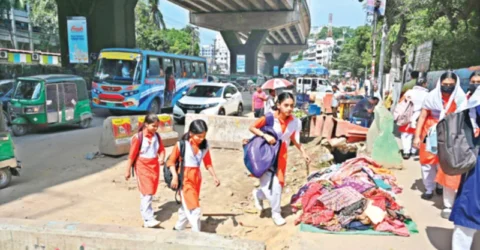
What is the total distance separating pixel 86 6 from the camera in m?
24.7

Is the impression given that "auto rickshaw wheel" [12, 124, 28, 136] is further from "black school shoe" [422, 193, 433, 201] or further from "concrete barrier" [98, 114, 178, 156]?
"black school shoe" [422, 193, 433, 201]

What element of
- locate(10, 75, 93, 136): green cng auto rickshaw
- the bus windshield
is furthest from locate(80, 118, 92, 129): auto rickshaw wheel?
the bus windshield

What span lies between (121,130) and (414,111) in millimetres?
6108

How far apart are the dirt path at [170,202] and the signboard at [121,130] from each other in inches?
17.6

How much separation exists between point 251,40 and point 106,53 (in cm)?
4106

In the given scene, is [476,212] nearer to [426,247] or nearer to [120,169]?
[426,247]

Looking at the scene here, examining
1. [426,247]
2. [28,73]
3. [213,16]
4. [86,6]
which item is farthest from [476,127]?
[213,16]

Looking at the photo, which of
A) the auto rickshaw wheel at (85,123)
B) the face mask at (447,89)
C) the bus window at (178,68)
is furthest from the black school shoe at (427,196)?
the bus window at (178,68)

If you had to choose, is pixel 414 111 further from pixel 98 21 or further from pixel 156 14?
pixel 156 14

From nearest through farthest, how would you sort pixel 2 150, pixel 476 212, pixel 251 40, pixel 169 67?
pixel 476 212, pixel 2 150, pixel 169 67, pixel 251 40

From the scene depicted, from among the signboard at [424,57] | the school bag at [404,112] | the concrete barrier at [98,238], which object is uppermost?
the signboard at [424,57]

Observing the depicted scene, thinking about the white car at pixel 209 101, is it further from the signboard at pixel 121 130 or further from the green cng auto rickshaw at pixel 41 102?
the signboard at pixel 121 130

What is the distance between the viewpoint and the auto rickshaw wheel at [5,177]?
6297 mm

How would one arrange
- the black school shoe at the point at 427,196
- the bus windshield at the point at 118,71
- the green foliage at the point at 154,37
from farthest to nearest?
the green foliage at the point at 154,37 → the bus windshield at the point at 118,71 → the black school shoe at the point at 427,196
